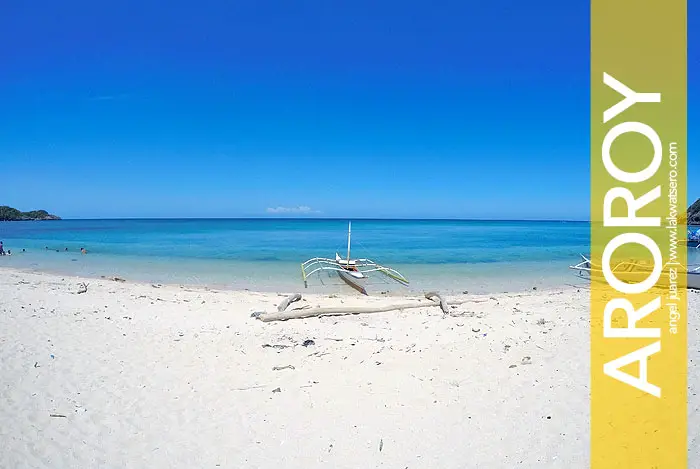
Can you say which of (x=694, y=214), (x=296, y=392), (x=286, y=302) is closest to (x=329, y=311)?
(x=286, y=302)

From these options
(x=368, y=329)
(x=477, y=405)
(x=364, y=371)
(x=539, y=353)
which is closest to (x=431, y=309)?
(x=368, y=329)

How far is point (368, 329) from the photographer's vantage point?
812 centimetres

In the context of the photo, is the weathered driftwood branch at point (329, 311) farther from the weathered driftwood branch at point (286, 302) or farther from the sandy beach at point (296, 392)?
the sandy beach at point (296, 392)

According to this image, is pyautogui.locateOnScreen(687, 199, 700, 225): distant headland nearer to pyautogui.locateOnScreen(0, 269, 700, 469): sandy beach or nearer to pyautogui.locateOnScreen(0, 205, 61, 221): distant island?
pyautogui.locateOnScreen(0, 269, 700, 469): sandy beach

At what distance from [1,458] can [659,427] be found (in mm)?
6355

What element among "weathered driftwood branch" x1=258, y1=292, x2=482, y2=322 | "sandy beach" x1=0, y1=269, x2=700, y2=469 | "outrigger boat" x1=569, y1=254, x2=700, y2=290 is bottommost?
"sandy beach" x1=0, y1=269, x2=700, y2=469

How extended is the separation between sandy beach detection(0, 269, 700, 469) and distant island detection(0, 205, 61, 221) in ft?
482

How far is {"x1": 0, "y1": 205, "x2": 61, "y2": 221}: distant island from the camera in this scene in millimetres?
121312

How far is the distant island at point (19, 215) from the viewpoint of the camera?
4776 inches

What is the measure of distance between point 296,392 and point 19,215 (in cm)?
16134

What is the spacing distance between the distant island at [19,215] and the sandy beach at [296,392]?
146875 millimetres

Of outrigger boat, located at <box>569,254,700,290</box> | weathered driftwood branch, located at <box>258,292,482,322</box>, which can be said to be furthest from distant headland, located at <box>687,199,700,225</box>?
weathered driftwood branch, located at <box>258,292,482,322</box>

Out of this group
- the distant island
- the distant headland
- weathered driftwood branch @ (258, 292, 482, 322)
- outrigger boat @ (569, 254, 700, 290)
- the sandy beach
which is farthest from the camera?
the distant island

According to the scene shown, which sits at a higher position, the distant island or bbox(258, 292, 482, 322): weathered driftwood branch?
the distant island
